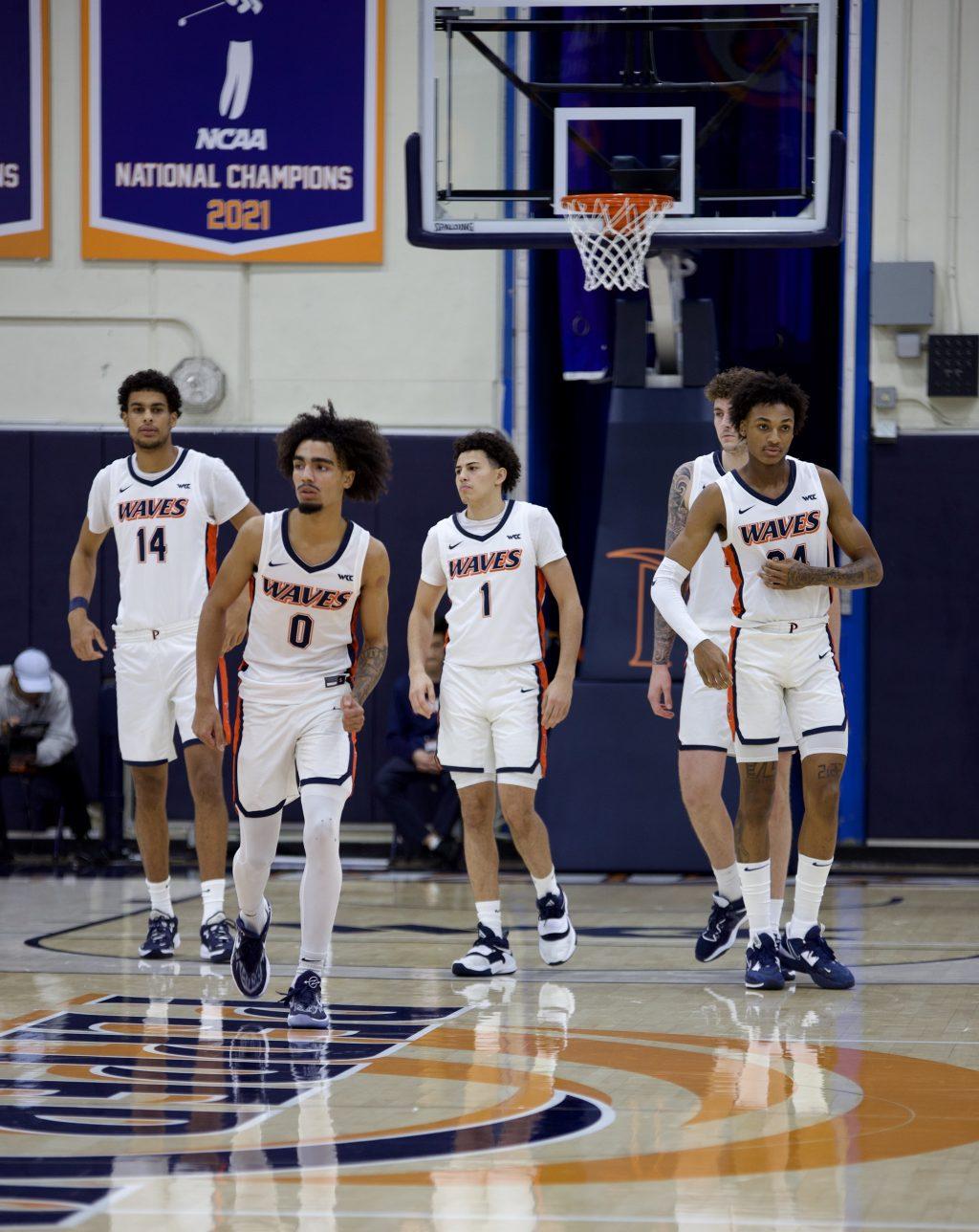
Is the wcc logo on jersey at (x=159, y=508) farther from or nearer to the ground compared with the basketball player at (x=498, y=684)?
farther from the ground

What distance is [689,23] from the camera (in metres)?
9.28

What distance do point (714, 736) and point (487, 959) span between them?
1.16 metres

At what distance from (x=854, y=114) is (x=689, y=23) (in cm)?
225

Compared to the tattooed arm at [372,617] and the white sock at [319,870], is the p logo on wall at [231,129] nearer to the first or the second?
the tattooed arm at [372,617]

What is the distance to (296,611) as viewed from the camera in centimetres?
571

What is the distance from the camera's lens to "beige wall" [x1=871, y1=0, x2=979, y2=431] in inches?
440

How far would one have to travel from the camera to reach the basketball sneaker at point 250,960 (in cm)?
584

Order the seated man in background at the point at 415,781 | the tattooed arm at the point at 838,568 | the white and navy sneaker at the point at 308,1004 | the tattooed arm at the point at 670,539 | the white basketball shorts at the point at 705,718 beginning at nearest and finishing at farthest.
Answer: the white and navy sneaker at the point at 308,1004 < the tattooed arm at the point at 838,568 < the white basketball shorts at the point at 705,718 < the tattooed arm at the point at 670,539 < the seated man in background at the point at 415,781

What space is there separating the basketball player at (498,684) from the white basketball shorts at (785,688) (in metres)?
0.69

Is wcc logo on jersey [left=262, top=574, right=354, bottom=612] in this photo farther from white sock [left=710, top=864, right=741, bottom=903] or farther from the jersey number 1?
white sock [left=710, top=864, right=741, bottom=903]

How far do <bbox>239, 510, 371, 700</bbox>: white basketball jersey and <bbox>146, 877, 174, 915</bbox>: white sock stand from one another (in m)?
1.71

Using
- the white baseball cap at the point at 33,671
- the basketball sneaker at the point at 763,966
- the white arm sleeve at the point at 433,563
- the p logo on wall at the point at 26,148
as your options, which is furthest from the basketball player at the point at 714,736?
the p logo on wall at the point at 26,148

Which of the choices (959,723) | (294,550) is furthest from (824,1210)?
(959,723)

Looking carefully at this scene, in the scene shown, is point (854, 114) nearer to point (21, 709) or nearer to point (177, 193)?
point (177, 193)
